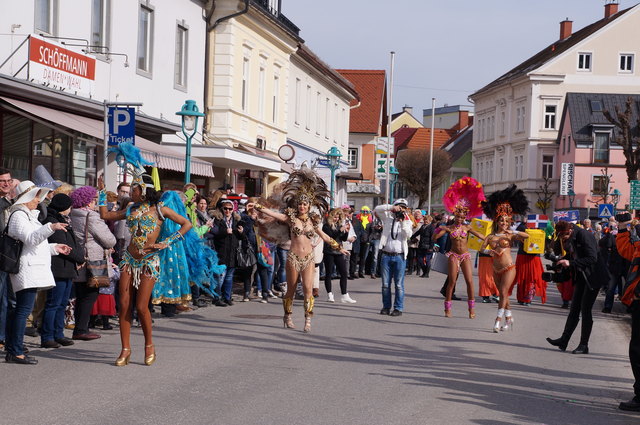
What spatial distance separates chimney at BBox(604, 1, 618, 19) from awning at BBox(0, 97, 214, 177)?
229 ft

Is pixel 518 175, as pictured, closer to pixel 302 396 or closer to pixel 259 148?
pixel 259 148

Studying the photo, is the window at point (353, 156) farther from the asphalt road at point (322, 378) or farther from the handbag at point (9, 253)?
the handbag at point (9, 253)

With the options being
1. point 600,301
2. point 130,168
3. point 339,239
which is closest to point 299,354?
point 130,168

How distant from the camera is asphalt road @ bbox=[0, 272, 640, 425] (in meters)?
7.86

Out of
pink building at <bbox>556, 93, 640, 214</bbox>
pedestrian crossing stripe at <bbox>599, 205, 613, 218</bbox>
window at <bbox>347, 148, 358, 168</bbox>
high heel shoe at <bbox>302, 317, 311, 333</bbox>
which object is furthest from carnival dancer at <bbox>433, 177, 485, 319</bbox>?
pink building at <bbox>556, 93, 640, 214</bbox>

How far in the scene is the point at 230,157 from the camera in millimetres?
26547

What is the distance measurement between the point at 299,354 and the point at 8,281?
128 inches

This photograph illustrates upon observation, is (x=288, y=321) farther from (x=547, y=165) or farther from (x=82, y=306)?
(x=547, y=165)

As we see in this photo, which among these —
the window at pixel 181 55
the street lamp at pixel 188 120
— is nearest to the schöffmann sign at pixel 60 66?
the street lamp at pixel 188 120

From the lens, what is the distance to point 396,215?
54.6 ft

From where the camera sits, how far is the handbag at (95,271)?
11.8 metres

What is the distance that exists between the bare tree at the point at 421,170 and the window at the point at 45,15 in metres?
73.2

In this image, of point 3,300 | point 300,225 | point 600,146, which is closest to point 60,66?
point 300,225

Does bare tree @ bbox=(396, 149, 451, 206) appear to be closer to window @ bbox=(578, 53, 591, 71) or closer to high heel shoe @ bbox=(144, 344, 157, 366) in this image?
window @ bbox=(578, 53, 591, 71)
